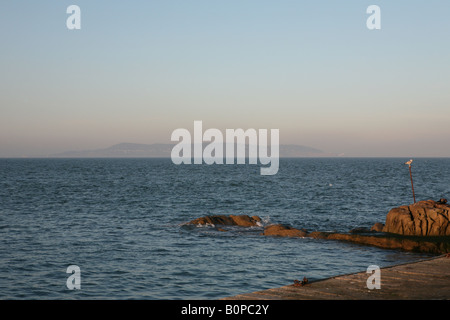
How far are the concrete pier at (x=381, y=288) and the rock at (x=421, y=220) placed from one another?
14594 millimetres

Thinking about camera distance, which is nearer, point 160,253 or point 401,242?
point 160,253

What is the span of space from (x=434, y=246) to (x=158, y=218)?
2255 centimetres

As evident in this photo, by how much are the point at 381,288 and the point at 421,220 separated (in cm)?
1825

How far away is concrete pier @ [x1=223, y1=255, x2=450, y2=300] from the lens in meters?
12.6

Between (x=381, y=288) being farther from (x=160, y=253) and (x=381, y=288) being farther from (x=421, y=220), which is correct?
(x=421, y=220)

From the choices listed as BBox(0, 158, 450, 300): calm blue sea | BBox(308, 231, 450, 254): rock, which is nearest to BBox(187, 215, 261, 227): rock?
BBox(0, 158, 450, 300): calm blue sea

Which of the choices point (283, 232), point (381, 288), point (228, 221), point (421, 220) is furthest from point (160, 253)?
point (421, 220)

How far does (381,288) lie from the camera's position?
13.6 m

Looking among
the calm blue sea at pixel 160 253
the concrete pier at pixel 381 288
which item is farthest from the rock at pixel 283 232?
the concrete pier at pixel 381 288

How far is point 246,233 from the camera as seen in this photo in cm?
3384

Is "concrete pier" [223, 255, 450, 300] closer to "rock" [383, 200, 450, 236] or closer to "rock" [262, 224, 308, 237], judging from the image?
"rock" [383, 200, 450, 236]

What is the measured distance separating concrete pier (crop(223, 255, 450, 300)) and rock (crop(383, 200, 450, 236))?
1459 centimetres
